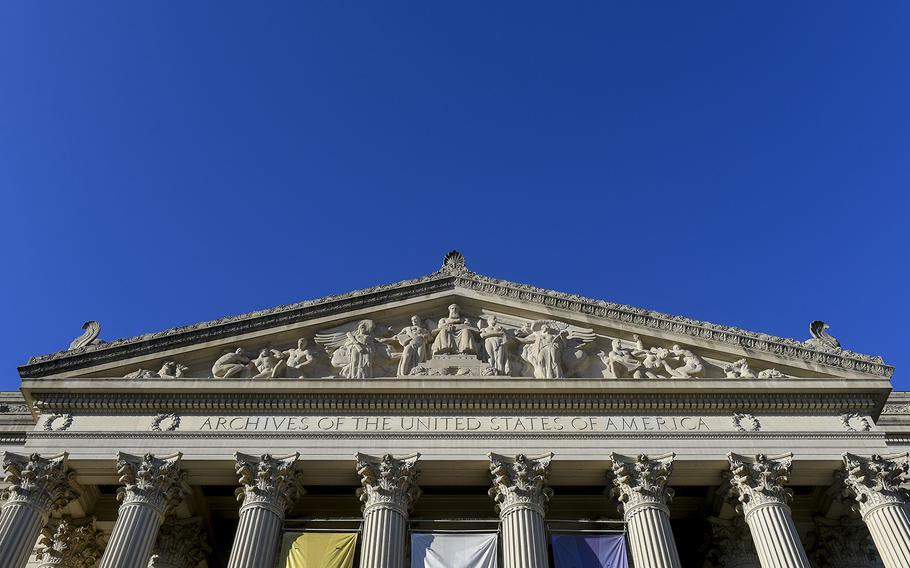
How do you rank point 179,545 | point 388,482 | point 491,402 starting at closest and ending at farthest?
point 388,482 → point 179,545 → point 491,402

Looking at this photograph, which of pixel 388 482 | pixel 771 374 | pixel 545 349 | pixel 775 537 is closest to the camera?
pixel 775 537

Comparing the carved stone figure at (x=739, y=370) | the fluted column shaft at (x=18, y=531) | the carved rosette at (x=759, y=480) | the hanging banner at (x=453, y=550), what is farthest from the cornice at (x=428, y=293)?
the hanging banner at (x=453, y=550)

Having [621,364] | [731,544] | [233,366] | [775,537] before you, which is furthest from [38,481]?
[775,537]

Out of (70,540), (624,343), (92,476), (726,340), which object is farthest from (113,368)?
(726,340)

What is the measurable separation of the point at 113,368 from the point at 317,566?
10317 millimetres

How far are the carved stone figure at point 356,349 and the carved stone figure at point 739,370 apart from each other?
11410 mm

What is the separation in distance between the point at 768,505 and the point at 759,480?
2.74ft

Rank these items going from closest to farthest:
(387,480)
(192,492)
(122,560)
→ (122,560) → (387,480) → (192,492)

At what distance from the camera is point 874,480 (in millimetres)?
24906

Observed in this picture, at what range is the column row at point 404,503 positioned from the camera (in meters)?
23.3

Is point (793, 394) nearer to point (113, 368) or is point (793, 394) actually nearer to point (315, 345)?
point (315, 345)

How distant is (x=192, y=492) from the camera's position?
26.8m

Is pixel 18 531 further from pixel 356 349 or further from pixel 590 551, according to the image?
pixel 590 551

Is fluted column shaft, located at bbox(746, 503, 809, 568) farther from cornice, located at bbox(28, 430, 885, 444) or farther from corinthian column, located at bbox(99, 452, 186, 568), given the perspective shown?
corinthian column, located at bbox(99, 452, 186, 568)
